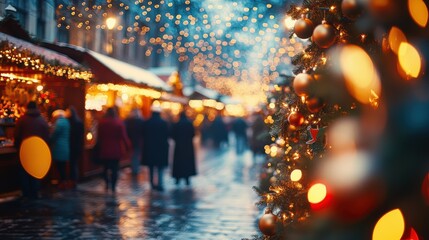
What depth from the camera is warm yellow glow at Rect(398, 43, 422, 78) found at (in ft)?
16.5

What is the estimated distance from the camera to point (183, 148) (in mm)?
15945

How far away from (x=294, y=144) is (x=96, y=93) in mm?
11370

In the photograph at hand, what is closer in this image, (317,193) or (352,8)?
(352,8)

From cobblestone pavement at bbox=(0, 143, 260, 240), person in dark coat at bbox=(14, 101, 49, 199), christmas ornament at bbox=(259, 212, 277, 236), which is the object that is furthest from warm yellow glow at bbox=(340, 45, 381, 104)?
person in dark coat at bbox=(14, 101, 49, 199)

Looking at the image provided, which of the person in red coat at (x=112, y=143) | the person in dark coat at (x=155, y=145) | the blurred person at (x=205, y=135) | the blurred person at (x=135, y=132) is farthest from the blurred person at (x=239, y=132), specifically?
the person in red coat at (x=112, y=143)

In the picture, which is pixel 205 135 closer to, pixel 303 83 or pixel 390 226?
pixel 303 83

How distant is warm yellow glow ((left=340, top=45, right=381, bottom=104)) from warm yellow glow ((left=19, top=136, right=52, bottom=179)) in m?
8.46

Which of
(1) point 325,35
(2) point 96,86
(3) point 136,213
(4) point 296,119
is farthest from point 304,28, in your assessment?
(2) point 96,86

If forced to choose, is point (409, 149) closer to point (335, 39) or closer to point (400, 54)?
point (400, 54)

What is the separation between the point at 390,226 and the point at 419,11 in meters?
1.71

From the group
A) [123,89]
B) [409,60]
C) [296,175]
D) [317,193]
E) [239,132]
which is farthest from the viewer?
[239,132]

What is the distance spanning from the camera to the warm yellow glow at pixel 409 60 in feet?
16.5

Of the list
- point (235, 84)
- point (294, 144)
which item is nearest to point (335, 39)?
point (294, 144)

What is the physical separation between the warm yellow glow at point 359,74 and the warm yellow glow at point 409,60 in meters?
0.24
